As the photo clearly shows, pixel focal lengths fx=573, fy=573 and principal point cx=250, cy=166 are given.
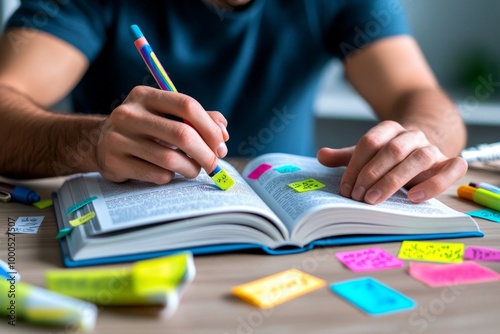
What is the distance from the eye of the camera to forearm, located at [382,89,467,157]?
1.07 meters

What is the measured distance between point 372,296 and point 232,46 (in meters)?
0.93

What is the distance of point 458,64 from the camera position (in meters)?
2.33

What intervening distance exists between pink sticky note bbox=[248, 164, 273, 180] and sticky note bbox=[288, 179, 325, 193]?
106 mm

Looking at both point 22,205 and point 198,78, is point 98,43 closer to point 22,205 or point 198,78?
point 198,78

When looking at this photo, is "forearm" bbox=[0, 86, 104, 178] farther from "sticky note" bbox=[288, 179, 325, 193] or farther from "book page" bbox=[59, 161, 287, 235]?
"sticky note" bbox=[288, 179, 325, 193]

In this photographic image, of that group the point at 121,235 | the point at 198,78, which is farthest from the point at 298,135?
the point at 121,235

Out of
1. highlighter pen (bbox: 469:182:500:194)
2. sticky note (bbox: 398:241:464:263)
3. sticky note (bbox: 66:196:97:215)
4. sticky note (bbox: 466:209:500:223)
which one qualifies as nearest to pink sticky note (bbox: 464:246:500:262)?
sticky note (bbox: 398:241:464:263)

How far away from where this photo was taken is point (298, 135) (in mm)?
1569

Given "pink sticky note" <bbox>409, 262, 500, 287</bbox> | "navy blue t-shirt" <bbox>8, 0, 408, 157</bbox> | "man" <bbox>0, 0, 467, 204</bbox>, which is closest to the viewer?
"pink sticky note" <bbox>409, 262, 500, 287</bbox>

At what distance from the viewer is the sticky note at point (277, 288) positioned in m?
0.55

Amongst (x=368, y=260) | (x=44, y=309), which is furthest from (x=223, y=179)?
(x=44, y=309)

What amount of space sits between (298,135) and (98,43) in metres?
0.58

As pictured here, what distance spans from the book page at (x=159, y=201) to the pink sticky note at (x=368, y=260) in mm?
80

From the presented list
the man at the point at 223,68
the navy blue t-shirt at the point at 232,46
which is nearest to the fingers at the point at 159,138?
the man at the point at 223,68
